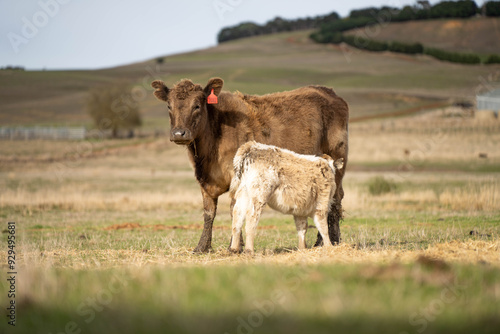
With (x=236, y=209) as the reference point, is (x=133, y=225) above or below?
below

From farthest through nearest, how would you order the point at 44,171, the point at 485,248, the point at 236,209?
the point at 44,171
the point at 236,209
the point at 485,248

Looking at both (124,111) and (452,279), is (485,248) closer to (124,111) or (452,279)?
(452,279)

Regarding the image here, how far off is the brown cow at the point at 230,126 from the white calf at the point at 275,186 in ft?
3.27

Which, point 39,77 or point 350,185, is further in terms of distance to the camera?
point 39,77

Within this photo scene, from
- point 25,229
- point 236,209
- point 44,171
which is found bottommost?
point 44,171

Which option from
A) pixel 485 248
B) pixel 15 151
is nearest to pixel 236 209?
pixel 485 248

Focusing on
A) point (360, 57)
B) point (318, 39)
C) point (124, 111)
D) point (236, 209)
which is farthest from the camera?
point (318, 39)

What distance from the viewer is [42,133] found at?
85.3m

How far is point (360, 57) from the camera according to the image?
15612 centimetres

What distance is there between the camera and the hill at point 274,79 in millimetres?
109319

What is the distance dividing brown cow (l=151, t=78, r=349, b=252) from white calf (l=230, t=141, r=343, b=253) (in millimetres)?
997

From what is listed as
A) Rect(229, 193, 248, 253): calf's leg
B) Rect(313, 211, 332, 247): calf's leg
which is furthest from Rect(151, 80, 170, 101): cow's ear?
Rect(313, 211, 332, 247): calf's leg

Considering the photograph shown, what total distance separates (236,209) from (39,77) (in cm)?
14507

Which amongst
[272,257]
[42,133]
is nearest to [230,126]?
[272,257]
